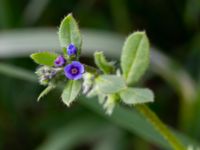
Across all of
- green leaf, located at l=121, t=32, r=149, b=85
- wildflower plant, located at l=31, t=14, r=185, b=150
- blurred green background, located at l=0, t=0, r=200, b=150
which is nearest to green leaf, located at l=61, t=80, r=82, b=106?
wildflower plant, located at l=31, t=14, r=185, b=150

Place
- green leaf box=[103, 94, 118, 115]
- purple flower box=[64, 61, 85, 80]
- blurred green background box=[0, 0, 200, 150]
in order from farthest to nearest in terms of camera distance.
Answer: blurred green background box=[0, 0, 200, 150]
green leaf box=[103, 94, 118, 115]
purple flower box=[64, 61, 85, 80]

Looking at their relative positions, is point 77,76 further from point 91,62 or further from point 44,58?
point 91,62

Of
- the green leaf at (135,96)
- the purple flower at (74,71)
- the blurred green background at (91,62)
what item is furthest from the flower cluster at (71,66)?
the blurred green background at (91,62)

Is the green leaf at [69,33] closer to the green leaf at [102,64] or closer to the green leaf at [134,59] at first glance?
the green leaf at [102,64]

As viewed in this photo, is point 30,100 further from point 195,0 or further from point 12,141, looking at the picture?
point 195,0

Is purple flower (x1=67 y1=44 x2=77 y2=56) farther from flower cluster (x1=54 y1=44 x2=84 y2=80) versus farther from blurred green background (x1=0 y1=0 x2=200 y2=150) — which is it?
blurred green background (x1=0 y1=0 x2=200 y2=150)

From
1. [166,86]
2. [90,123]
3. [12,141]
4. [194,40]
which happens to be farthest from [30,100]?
[194,40]
